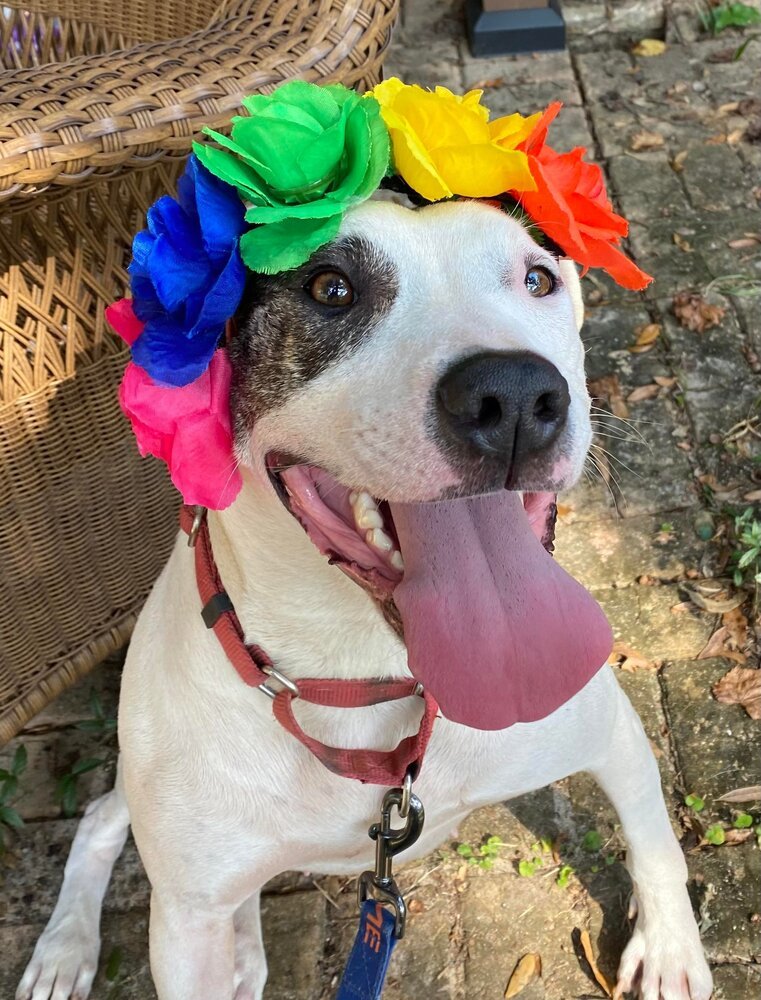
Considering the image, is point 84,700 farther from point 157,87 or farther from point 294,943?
point 157,87

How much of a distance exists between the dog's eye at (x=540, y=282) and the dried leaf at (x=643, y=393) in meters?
1.98

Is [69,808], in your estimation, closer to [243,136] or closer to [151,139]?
[151,139]

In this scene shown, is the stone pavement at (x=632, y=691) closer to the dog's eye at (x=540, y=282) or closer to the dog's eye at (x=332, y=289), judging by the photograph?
the dog's eye at (x=540, y=282)

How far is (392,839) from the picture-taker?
5.73 ft

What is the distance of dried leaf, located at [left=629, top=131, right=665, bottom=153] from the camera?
4.62 metres

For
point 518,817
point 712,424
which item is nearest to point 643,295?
point 712,424

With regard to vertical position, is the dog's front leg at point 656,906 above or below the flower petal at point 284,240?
below

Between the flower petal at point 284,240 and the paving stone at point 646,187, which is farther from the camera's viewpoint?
the paving stone at point 646,187

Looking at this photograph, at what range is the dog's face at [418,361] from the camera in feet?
4.38

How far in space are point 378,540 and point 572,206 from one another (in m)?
0.64

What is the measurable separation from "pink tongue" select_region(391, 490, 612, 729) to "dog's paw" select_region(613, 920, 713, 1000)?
39.3 inches

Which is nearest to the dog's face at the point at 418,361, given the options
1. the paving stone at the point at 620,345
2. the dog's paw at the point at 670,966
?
the dog's paw at the point at 670,966

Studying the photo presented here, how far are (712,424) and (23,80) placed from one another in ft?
8.33

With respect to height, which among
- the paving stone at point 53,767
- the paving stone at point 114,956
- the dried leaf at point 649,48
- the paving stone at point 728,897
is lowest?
the paving stone at point 728,897
